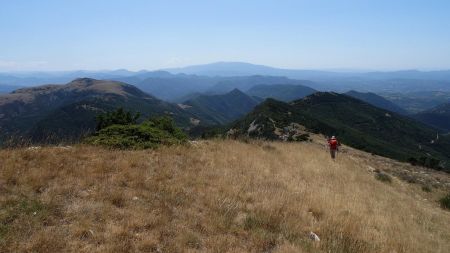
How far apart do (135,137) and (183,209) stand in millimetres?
6399

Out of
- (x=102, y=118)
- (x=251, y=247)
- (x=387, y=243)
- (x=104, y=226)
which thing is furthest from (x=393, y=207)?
(x=102, y=118)

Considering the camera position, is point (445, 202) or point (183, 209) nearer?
point (183, 209)

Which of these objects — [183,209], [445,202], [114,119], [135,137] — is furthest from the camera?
[114,119]

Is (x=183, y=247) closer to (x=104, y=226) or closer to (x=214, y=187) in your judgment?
(x=104, y=226)

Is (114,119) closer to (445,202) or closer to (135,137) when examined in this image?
(135,137)

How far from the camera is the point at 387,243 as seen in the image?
693cm

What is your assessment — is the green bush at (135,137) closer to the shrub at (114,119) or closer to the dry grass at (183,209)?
the dry grass at (183,209)

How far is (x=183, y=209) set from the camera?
24.3ft

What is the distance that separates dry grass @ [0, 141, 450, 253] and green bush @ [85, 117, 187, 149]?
0.90 m

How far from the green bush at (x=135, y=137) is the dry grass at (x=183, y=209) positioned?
0.90 m

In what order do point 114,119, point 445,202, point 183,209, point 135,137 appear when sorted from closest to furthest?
1. point 183,209
2. point 135,137
3. point 445,202
4. point 114,119

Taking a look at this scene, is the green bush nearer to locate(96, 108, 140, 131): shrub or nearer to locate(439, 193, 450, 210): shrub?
locate(96, 108, 140, 131): shrub

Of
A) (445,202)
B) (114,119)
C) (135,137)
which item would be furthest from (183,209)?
(445,202)

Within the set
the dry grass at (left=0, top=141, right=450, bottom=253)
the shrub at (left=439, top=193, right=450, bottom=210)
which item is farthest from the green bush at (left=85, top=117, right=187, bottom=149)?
the shrub at (left=439, top=193, right=450, bottom=210)
